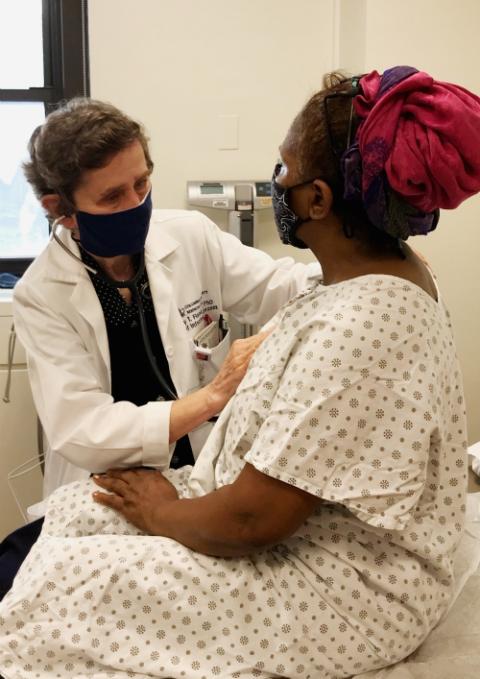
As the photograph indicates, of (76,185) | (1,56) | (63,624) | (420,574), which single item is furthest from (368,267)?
(1,56)

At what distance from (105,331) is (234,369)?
390mm

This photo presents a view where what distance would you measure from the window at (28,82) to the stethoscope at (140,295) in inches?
36.9

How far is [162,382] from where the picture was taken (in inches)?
66.3

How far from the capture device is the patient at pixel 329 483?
899 mm

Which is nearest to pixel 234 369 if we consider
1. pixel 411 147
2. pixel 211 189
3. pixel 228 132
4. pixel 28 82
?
pixel 411 147

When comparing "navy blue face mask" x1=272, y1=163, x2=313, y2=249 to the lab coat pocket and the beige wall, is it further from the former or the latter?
the beige wall

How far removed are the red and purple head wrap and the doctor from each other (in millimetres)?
563

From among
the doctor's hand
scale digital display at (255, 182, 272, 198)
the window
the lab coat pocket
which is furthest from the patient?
the window

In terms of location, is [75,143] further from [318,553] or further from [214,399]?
[318,553]

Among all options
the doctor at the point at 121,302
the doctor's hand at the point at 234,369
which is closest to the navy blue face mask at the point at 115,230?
the doctor at the point at 121,302

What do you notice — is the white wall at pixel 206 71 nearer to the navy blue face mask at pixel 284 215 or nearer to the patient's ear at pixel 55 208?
the patient's ear at pixel 55 208

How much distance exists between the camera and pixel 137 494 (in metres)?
1.22

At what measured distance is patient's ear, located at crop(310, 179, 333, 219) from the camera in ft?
3.28

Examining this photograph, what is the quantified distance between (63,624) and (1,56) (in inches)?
86.9
